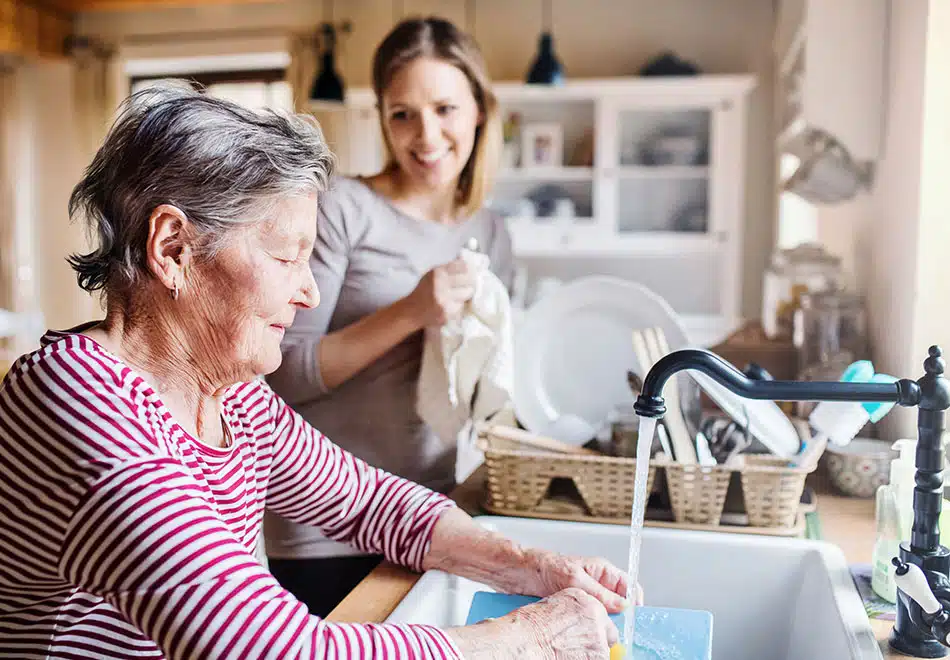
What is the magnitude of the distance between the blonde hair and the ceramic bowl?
0.74m

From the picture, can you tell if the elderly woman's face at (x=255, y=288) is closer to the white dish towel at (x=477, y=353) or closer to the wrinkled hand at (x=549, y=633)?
the wrinkled hand at (x=549, y=633)

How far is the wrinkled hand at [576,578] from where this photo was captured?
1007 millimetres

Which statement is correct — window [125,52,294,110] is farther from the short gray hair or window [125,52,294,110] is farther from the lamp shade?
the short gray hair

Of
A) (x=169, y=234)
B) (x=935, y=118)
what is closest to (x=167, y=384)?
(x=169, y=234)

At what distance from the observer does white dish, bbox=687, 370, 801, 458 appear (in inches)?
48.3

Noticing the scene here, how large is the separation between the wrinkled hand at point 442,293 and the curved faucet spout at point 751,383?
1.64 feet

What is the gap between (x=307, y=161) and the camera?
87cm

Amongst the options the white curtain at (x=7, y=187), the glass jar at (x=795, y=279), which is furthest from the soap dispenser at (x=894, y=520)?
the white curtain at (x=7, y=187)

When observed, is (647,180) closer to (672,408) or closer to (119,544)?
(672,408)

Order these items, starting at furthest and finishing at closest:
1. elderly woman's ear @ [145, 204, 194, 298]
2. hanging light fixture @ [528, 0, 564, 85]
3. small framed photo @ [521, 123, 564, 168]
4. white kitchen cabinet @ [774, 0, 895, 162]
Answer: small framed photo @ [521, 123, 564, 168] → hanging light fixture @ [528, 0, 564, 85] → white kitchen cabinet @ [774, 0, 895, 162] → elderly woman's ear @ [145, 204, 194, 298]

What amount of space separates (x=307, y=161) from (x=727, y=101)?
3440 mm

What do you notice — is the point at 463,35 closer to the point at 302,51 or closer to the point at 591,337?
the point at 591,337

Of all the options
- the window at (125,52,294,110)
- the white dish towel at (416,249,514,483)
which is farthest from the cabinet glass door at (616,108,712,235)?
the white dish towel at (416,249,514,483)

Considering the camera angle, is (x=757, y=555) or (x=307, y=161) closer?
(x=307, y=161)
